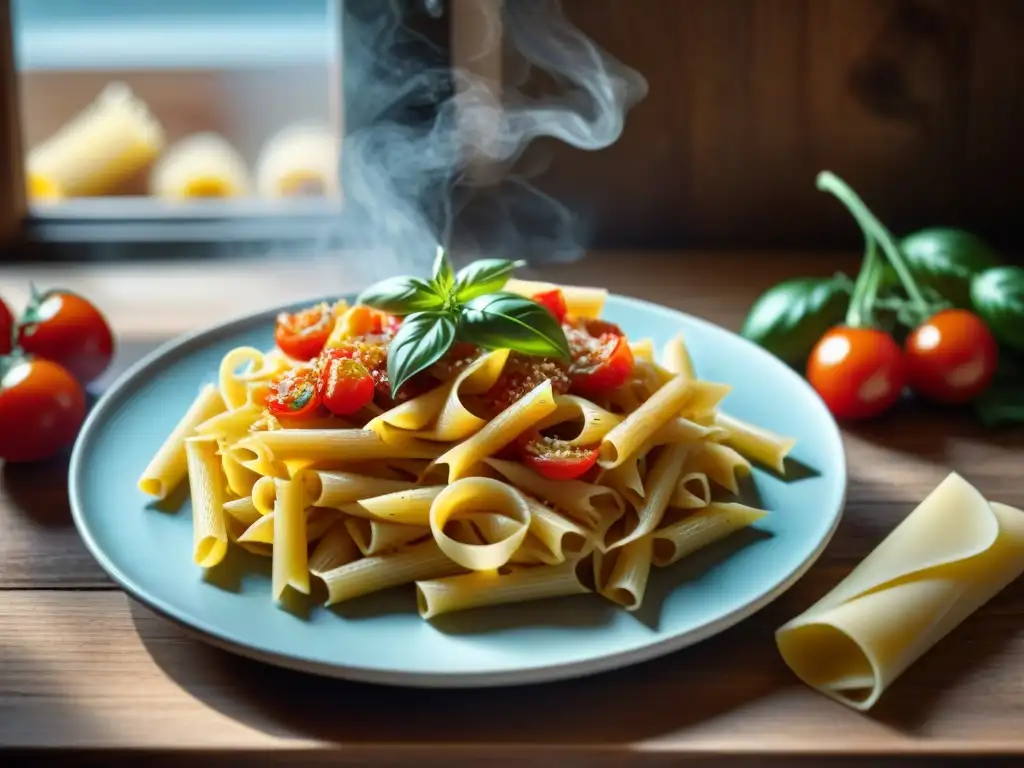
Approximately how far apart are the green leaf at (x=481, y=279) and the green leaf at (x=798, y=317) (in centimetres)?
57

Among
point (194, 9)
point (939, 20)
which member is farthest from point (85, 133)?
point (939, 20)

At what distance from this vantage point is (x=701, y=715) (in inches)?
49.0

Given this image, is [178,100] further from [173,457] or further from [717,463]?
[717,463]

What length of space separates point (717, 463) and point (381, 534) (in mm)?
423

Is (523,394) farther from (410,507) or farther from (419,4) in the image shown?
(419,4)

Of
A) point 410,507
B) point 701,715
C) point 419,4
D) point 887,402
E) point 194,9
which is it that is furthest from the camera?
point 194,9

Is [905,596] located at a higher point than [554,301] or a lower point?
lower

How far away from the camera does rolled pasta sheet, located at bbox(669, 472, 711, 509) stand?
1451 mm

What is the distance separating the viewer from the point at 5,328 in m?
1.90

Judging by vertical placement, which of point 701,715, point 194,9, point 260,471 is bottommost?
point 701,715

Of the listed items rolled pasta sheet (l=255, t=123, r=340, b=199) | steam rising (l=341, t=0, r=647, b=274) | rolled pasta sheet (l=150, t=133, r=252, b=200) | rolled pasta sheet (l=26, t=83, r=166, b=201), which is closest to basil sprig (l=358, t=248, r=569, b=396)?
steam rising (l=341, t=0, r=647, b=274)

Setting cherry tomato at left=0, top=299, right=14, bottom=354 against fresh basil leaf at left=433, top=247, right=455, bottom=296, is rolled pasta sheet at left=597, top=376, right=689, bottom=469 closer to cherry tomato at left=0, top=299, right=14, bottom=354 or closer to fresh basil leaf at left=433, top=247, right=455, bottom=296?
fresh basil leaf at left=433, top=247, right=455, bottom=296

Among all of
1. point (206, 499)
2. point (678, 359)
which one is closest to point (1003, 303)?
point (678, 359)

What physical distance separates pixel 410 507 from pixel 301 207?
1289 millimetres
